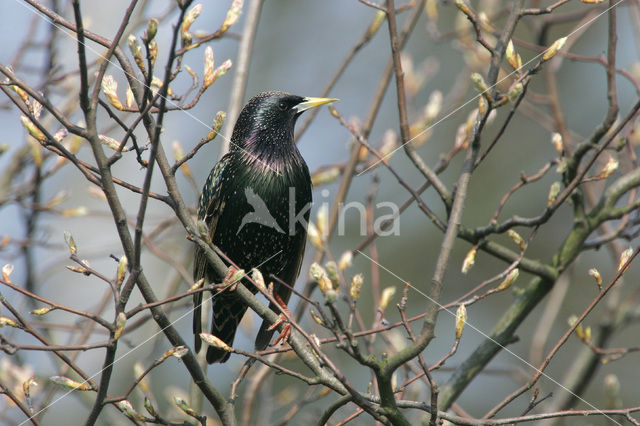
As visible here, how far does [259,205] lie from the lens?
2980 mm

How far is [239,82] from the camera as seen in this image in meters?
3.29

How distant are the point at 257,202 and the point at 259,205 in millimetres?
15

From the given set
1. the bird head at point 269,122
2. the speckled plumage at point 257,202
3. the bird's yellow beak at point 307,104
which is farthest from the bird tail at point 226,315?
the bird's yellow beak at point 307,104

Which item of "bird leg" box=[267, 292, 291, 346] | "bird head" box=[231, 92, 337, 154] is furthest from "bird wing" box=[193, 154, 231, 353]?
"bird leg" box=[267, 292, 291, 346]

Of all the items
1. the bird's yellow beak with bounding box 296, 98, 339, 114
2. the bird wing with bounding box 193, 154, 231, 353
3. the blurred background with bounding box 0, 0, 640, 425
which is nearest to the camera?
the bird wing with bounding box 193, 154, 231, 353

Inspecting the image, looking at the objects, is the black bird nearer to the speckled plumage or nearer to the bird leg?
the speckled plumage

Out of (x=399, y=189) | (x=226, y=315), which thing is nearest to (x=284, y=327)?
(x=226, y=315)

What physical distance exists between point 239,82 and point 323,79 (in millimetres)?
5199

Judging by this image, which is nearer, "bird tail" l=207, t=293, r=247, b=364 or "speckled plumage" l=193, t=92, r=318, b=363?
"speckled plumage" l=193, t=92, r=318, b=363

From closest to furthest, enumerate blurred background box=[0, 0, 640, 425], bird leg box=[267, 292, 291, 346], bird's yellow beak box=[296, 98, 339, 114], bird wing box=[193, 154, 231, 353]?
bird leg box=[267, 292, 291, 346], bird wing box=[193, 154, 231, 353], bird's yellow beak box=[296, 98, 339, 114], blurred background box=[0, 0, 640, 425]

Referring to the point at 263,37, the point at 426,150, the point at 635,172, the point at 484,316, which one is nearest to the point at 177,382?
the point at 484,316

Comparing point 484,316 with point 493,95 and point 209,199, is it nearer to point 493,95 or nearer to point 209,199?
point 209,199

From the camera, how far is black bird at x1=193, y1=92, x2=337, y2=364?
298 cm

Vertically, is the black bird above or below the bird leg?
above
